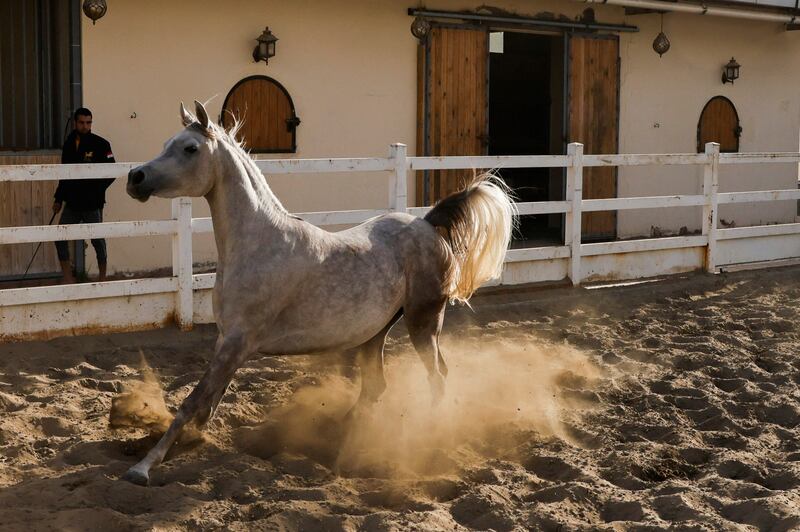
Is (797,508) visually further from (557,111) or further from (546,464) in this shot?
(557,111)

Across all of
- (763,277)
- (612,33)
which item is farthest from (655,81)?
(763,277)

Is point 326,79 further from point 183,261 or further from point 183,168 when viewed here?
point 183,168

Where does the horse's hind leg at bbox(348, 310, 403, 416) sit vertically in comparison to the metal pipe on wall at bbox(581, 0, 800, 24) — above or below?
below

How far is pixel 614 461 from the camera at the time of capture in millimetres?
5555

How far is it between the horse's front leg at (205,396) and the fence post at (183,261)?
291 centimetres

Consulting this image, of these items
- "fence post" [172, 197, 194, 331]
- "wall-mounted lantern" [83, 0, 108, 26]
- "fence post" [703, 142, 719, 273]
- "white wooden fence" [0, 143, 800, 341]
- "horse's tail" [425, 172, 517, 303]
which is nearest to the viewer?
"horse's tail" [425, 172, 517, 303]

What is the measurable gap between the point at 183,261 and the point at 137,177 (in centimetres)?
314

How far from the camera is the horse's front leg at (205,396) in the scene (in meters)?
5.02

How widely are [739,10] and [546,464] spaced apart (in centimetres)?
1056

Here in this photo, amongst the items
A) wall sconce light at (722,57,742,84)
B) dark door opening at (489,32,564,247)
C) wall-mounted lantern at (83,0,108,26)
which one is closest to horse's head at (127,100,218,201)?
wall-mounted lantern at (83,0,108,26)

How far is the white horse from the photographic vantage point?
5246 millimetres

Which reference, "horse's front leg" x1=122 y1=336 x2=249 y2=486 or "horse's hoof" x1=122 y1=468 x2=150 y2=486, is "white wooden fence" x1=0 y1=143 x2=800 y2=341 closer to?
"horse's front leg" x1=122 y1=336 x2=249 y2=486

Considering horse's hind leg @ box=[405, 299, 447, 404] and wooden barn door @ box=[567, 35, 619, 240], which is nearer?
horse's hind leg @ box=[405, 299, 447, 404]

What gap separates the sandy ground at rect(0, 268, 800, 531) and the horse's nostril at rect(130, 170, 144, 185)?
1337 millimetres
